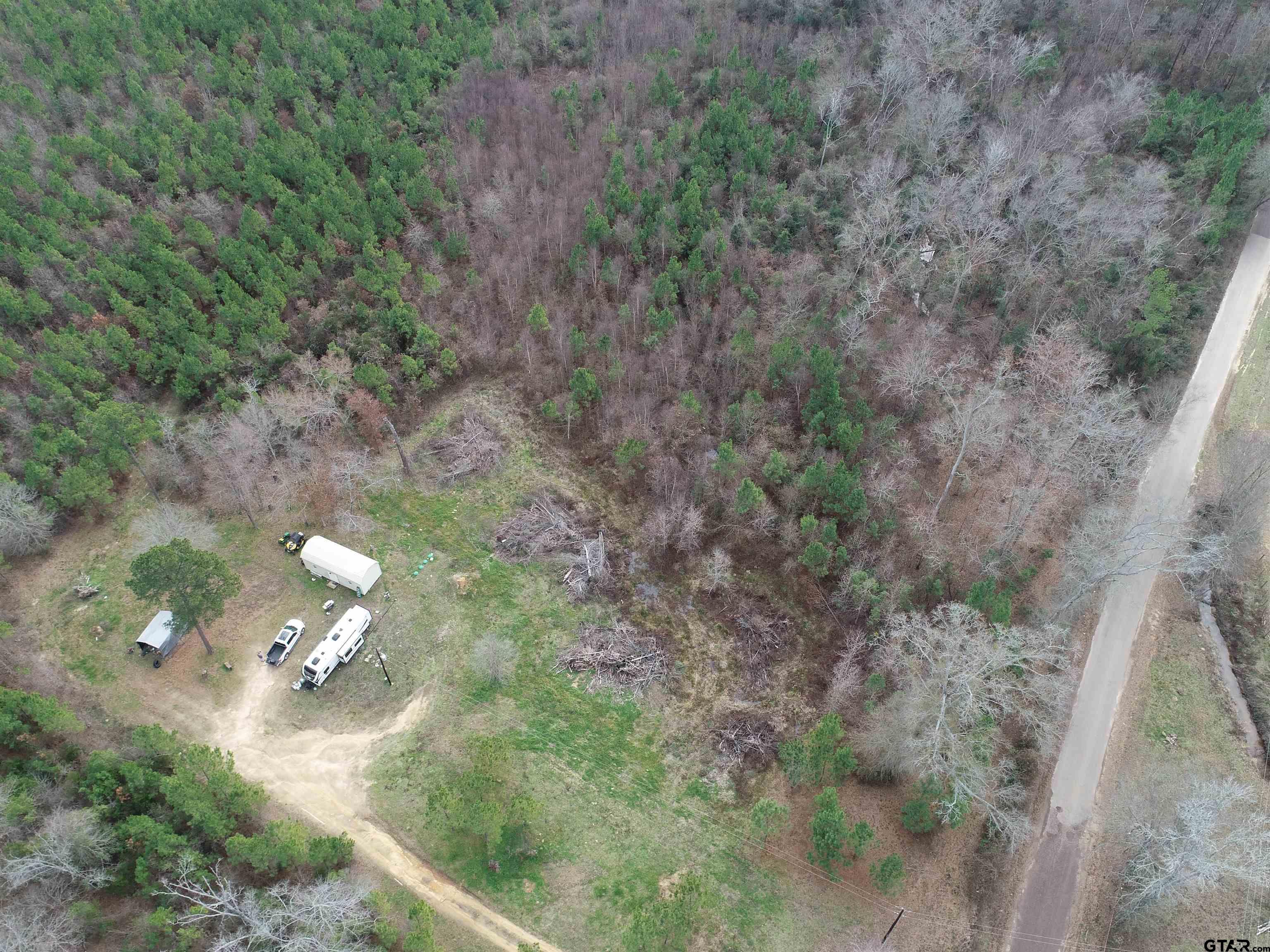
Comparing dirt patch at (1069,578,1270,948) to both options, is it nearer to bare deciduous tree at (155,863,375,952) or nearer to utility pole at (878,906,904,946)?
utility pole at (878,906,904,946)

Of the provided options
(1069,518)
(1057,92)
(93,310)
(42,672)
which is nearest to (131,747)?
(42,672)

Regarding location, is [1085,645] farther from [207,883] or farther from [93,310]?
[93,310]

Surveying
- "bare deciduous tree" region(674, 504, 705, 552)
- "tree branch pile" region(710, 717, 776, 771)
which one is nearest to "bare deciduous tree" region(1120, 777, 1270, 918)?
"tree branch pile" region(710, 717, 776, 771)

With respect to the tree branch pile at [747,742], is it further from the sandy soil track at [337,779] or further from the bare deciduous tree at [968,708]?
the sandy soil track at [337,779]

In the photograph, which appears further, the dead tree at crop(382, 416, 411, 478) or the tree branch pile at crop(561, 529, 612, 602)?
the dead tree at crop(382, 416, 411, 478)

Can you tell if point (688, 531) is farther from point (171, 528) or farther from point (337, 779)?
point (171, 528)
